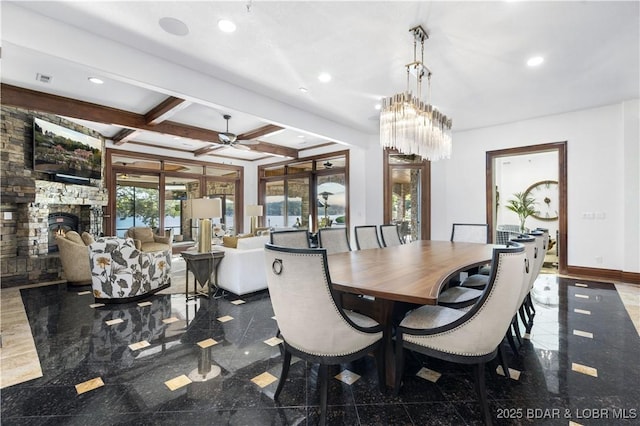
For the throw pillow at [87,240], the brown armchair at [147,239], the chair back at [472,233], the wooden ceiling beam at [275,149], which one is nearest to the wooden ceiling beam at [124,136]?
the brown armchair at [147,239]

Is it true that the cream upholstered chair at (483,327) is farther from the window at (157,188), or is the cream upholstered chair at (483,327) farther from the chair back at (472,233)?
the window at (157,188)

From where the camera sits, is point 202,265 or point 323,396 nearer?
point 323,396

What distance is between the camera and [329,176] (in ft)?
25.0

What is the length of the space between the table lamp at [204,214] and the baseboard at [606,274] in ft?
19.4

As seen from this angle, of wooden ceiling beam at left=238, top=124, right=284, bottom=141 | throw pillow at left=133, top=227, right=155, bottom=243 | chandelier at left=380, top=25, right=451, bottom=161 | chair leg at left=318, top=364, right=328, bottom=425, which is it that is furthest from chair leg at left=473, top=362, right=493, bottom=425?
throw pillow at left=133, top=227, right=155, bottom=243

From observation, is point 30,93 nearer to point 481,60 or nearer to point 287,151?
point 287,151

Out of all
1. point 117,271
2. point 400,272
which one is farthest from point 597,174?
point 117,271

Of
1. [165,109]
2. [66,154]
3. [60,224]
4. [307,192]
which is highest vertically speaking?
[165,109]

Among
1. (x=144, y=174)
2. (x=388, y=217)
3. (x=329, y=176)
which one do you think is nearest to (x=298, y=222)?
(x=329, y=176)

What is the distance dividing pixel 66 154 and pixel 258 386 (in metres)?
5.68

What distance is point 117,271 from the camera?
3543 millimetres

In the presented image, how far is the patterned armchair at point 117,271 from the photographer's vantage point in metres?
3.52

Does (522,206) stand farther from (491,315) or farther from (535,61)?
(491,315)

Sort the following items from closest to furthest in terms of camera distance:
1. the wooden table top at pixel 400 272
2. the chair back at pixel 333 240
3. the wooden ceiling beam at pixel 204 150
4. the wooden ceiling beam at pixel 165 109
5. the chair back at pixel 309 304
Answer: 1. the chair back at pixel 309 304
2. the wooden table top at pixel 400 272
3. the chair back at pixel 333 240
4. the wooden ceiling beam at pixel 165 109
5. the wooden ceiling beam at pixel 204 150
